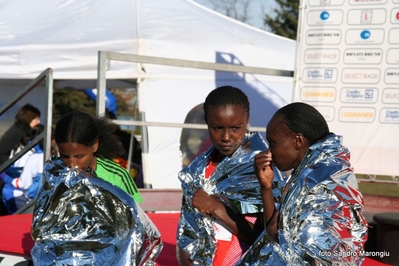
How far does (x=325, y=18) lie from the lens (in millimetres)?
5660

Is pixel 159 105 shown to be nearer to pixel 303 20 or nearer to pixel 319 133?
pixel 303 20

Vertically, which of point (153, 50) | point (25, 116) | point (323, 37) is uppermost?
point (323, 37)

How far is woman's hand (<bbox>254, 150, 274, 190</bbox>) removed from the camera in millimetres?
2504

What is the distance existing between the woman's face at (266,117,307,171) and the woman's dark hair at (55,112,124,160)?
1.18 meters

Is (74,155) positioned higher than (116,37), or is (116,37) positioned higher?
(116,37)

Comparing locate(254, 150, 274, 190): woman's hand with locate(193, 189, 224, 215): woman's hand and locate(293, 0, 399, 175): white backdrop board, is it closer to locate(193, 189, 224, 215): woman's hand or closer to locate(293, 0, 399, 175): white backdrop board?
locate(193, 189, 224, 215): woman's hand

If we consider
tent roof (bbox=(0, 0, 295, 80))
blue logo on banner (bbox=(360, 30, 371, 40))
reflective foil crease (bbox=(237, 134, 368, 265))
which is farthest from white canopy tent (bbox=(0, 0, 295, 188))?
reflective foil crease (bbox=(237, 134, 368, 265))

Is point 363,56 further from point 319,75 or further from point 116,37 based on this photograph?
point 116,37

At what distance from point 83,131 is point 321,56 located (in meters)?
2.97

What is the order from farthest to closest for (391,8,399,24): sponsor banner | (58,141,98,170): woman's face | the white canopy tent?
the white canopy tent → (391,8,399,24): sponsor banner → (58,141,98,170): woman's face

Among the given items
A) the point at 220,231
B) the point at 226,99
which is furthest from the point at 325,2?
the point at 220,231

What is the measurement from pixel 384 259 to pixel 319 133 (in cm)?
157

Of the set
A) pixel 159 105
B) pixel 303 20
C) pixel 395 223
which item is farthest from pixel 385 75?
pixel 159 105

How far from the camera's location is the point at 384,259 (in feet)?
12.3
